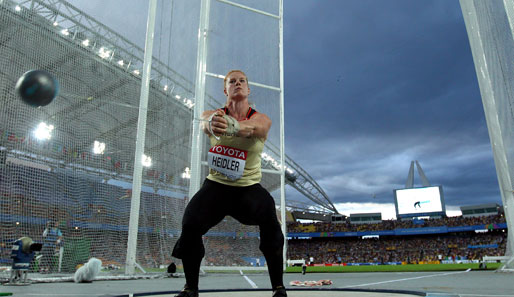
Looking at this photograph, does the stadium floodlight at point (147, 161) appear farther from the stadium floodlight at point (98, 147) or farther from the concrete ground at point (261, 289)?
the concrete ground at point (261, 289)

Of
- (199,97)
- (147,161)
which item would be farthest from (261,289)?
(199,97)

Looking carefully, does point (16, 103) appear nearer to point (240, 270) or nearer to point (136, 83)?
point (136, 83)

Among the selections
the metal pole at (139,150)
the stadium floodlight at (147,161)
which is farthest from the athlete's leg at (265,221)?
the stadium floodlight at (147,161)

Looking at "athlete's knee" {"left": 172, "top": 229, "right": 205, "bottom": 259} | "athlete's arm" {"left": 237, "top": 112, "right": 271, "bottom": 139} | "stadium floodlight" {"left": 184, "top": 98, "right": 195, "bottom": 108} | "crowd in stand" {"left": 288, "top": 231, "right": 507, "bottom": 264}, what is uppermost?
"stadium floodlight" {"left": 184, "top": 98, "right": 195, "bottom": 108}

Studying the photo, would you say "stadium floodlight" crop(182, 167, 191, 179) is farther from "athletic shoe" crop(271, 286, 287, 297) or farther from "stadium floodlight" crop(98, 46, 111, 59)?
"athletic shoe" crop(271, 286, 287, 297)

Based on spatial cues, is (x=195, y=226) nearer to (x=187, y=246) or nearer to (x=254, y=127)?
(x=187, y=246)

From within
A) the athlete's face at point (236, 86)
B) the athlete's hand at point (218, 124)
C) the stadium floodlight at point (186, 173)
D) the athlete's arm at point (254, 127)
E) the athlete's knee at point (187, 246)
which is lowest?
the athlete's knee at point (187, 246)

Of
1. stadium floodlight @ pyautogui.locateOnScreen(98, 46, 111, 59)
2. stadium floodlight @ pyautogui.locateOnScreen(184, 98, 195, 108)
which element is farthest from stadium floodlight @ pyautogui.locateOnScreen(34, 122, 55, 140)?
stadium floodlight @ pyautogui.locateOnScreen(184, 98, 195, 108)

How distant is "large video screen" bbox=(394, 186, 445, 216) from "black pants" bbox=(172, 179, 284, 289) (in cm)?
4271

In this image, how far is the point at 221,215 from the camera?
8.30 feet

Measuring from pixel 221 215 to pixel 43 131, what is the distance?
467cm

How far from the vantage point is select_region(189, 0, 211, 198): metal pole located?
7.28m

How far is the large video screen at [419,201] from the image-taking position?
1569 inches

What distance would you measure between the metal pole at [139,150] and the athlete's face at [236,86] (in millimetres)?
4425
